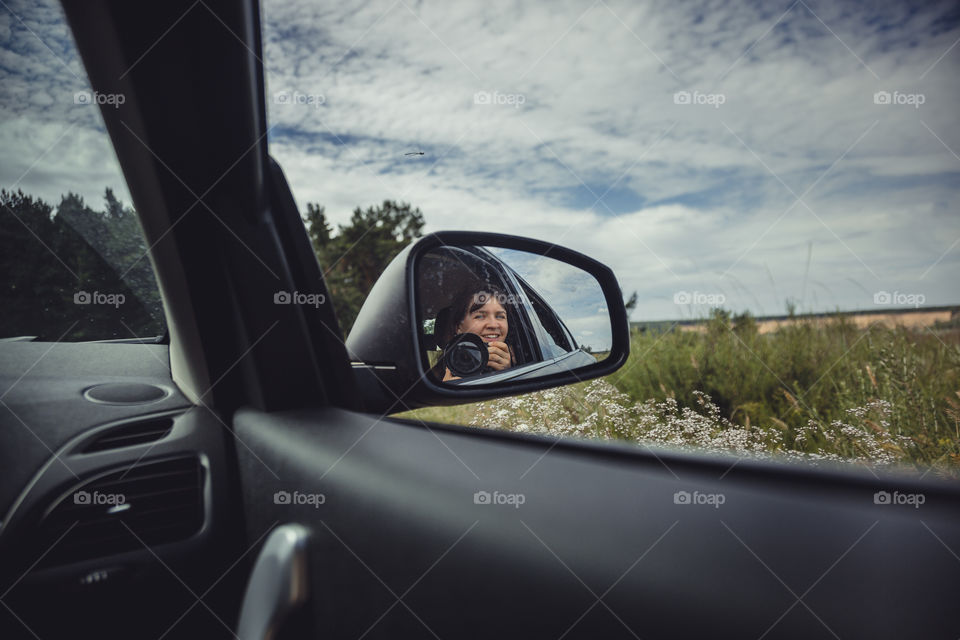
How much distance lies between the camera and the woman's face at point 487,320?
246 centimetres

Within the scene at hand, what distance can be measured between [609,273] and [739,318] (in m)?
1.14

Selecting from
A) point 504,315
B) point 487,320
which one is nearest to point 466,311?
point 487,320

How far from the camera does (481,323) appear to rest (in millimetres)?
2516

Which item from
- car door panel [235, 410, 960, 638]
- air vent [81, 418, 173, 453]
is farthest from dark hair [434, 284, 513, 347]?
air vent [81, 418, 173, 453]

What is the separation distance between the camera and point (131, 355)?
2314 millimetres

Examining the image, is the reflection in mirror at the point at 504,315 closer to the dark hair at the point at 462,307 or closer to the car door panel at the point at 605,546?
the dark hair at the point at 462,307

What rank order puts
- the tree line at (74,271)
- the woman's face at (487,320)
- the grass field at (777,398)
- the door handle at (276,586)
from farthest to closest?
1. the woman's face at (487,320)
2. the tree line at (74,271)
3. the grass field at (777,398)
4. the door handle at (276,586)

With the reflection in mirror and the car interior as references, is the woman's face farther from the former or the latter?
the car interior

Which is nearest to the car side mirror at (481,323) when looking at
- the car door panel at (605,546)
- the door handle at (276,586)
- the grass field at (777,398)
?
the grass field at (777,398)

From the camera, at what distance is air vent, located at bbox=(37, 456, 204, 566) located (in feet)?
5.82

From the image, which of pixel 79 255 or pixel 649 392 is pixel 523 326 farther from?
pixel 79 255

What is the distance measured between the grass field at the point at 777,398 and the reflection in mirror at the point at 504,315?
18cm

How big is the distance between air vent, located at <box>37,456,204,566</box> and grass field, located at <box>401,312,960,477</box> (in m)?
0.75

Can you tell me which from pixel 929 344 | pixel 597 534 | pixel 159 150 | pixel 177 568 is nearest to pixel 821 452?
pixel 929 344
